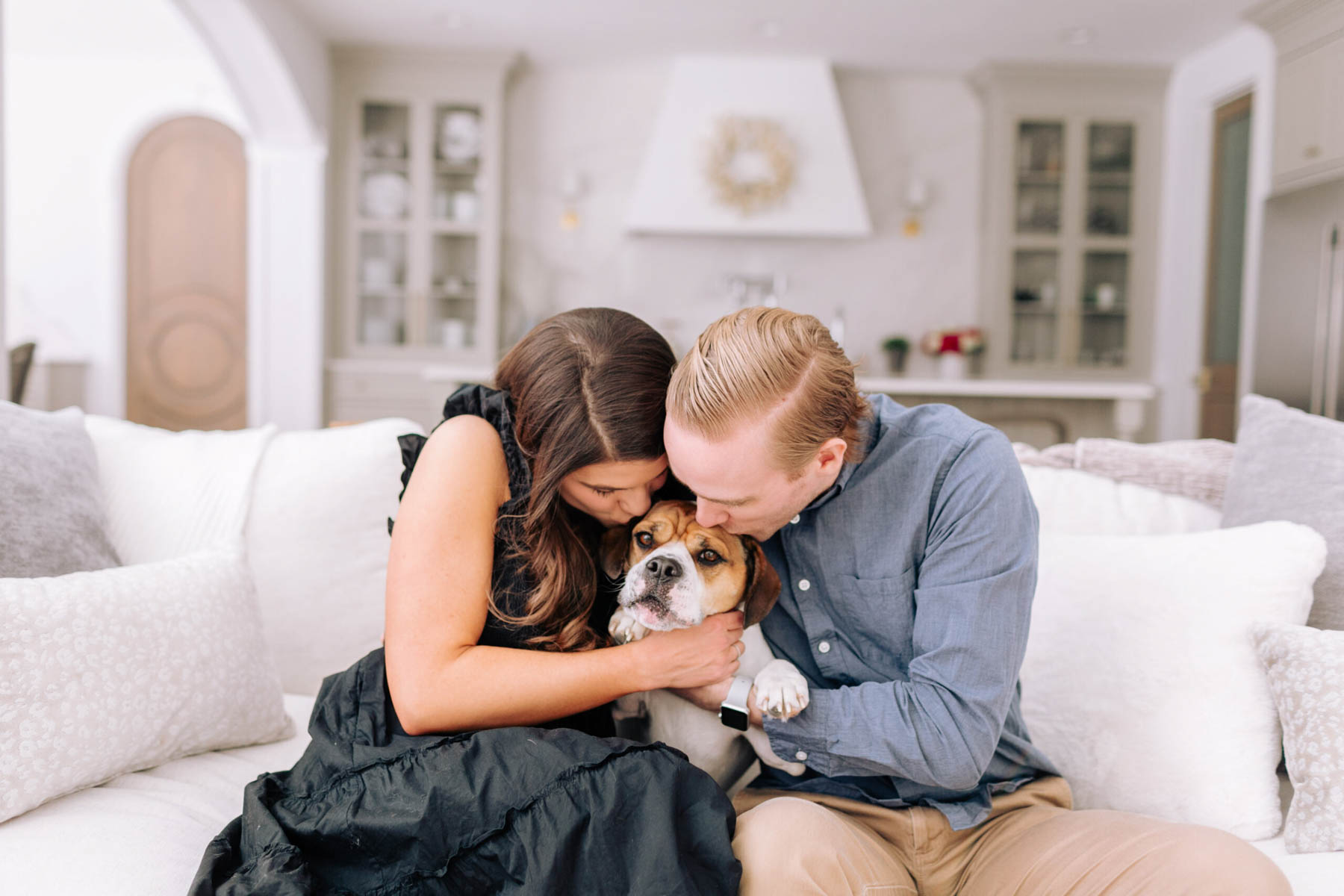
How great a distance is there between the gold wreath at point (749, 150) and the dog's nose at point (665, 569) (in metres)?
4.70

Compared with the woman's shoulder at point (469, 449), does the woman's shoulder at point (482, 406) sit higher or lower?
higher

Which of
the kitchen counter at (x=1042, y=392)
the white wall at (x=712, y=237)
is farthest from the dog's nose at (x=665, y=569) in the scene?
the white wall at (x=712, y=237)

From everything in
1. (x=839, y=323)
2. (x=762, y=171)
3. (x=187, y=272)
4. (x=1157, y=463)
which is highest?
(x=762, y=171)

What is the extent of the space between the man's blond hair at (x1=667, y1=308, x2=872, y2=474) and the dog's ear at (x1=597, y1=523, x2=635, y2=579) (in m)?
0.32

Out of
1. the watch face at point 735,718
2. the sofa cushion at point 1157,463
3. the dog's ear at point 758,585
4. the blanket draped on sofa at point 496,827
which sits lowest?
the blanket draped on sofa at point 496,827

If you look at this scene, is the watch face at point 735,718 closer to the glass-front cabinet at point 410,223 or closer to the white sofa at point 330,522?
the white sofa at point 330,522

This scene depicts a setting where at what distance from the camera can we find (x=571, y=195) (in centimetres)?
595

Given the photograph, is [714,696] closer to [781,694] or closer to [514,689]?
[781,694]

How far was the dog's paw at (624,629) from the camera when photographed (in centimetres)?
132

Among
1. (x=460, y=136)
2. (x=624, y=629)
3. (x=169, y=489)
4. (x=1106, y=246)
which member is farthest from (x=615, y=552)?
(x=1106, y=246)

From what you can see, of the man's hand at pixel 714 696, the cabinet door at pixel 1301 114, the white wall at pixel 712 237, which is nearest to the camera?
the man's hand at pixel 714 696

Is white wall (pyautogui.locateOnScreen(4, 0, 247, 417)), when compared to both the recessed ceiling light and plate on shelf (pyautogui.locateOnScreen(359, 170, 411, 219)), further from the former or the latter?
the recessed ceiling light

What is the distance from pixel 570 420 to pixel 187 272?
6268 millimetres

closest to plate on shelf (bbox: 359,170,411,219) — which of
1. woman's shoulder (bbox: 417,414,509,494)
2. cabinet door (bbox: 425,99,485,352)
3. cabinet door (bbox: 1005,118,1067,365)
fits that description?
cabinet door (bbox: 425,99,485,352)
